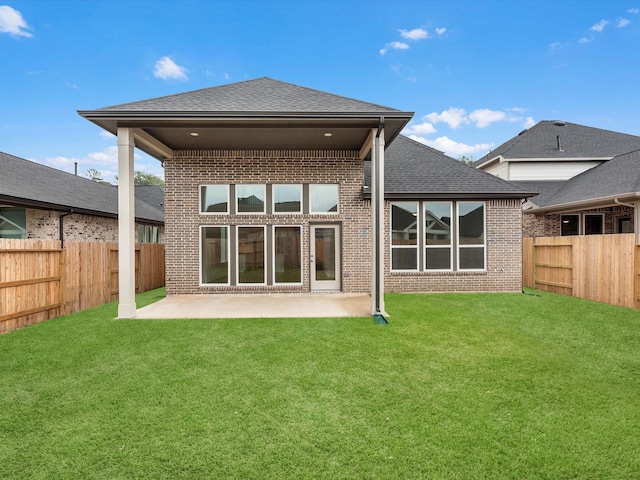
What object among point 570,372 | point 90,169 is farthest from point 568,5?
point 90,169

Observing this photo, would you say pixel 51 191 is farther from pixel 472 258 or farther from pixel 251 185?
pixel 472 258

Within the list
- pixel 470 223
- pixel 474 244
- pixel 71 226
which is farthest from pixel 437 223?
pixel 71 226

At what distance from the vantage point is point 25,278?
6.20 meters

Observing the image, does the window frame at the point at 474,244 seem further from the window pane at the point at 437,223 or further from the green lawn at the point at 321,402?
the green lawn at the point at 321,402

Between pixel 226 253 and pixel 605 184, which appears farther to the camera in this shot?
pixel 605 184

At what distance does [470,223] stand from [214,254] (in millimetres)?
7837

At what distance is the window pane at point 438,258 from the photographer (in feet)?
32.1

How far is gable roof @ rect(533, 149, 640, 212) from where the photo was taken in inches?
396

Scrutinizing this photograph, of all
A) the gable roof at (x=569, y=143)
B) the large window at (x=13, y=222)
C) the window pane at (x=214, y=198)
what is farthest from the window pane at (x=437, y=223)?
the large window at (x=13, y=222)

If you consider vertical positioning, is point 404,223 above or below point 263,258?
above

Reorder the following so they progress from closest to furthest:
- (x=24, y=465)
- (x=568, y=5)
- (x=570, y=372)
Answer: (x=24, y=465)
(x=570, y=372)
(x=568, y=5)

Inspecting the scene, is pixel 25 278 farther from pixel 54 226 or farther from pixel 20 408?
pixel 54 226

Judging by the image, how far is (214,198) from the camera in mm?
9516

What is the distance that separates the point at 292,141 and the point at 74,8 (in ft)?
47.3
